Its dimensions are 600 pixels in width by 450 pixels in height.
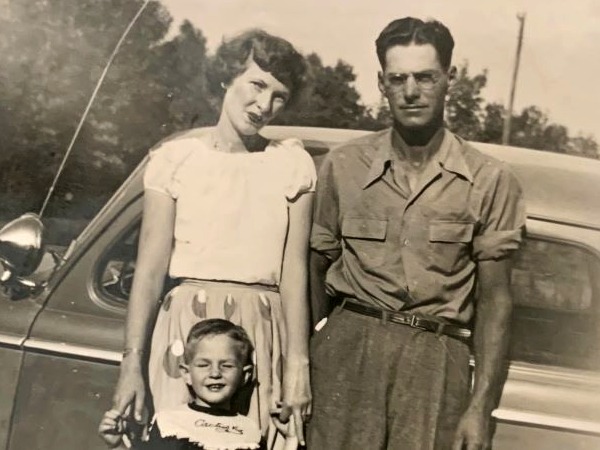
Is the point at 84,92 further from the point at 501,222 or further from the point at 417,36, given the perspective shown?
the point at 501,222

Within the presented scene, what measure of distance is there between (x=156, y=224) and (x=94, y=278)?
122 mm

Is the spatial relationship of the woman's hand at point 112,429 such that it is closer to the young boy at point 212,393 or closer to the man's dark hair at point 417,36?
the young boy at point 212,393

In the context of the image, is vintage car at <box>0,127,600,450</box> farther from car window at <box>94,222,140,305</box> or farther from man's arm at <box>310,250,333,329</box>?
man's arm at <box>310,250,333,329</box>

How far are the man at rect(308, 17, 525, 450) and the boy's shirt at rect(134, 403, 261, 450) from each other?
9 centimetres

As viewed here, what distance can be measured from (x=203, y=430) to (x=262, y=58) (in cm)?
52

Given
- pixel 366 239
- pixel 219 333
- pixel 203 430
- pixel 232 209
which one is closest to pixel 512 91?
pixel 366 239

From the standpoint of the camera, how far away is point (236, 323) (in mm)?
1025

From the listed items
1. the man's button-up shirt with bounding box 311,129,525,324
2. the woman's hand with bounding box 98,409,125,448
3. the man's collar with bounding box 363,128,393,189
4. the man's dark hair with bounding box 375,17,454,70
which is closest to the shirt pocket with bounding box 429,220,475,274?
the man's button-up shirt with bounding box 311,129,525,324

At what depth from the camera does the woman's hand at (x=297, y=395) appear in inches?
40.3

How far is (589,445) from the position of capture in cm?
102

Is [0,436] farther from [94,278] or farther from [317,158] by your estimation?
[317,158]

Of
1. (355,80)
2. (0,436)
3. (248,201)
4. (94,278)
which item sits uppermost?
(355,80)

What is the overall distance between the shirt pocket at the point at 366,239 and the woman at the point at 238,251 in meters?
0.06

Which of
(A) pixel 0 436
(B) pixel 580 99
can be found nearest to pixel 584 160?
(B) pixel 580 99
